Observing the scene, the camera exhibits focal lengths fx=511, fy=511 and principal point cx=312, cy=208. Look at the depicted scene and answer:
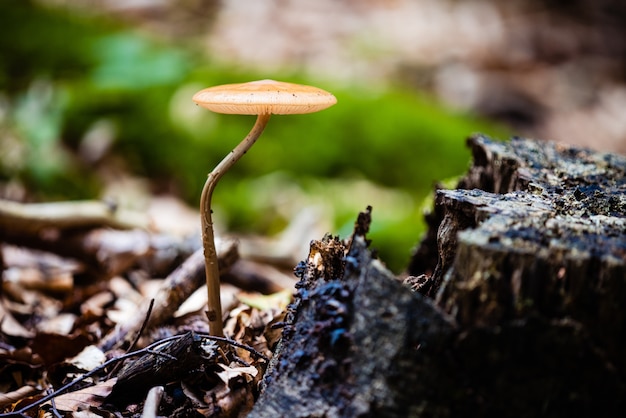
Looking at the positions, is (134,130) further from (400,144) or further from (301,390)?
(301,390)

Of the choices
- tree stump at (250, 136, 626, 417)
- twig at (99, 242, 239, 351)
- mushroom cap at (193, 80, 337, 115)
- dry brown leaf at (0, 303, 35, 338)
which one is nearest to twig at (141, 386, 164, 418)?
tree stump at (250, 136, 626, 417)

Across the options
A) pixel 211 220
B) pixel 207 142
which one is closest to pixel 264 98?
pixel 211 220

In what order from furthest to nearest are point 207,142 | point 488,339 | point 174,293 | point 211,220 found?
point 207,142 → point 174,293 → point 211,220 → point 488,339

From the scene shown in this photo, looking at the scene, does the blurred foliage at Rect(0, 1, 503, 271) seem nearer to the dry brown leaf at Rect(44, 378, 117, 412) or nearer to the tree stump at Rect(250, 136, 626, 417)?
the dry brown leaf at Rect(44, 378, 117, 412)

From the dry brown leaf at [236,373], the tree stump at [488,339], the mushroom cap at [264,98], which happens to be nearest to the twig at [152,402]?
Result: the dry brown leaf at [236,373]

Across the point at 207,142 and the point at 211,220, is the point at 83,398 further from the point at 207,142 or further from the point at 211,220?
the point at 207,142

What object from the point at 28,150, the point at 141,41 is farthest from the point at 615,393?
the point at 141,41

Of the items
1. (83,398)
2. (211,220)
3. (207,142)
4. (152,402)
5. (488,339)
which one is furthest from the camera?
(207,142)
